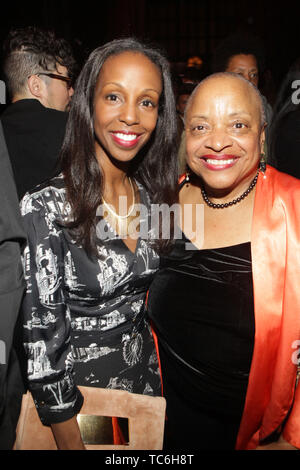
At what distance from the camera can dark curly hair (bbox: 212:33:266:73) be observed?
2838mm

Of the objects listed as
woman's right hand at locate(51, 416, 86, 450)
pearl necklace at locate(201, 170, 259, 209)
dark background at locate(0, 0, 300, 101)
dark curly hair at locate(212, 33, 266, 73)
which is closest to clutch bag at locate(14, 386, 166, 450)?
woman's right hand at locate(51, 416, 86, 450)

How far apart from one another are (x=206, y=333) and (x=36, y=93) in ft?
4.38

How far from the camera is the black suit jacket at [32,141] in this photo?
5.40ft

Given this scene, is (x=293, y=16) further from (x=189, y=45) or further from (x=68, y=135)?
(x=68, y=135)

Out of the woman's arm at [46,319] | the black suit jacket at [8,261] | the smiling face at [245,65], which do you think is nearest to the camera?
the black suit jacket at [8,261]

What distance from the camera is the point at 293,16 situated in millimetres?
7172

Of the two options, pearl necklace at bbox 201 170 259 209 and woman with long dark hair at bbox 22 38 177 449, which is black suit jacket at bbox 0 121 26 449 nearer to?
woman with long dark hair at bbox 22 38 177 449

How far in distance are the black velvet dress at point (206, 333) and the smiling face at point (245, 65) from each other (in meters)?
1.75

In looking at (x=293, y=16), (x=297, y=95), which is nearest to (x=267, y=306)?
(x=297, y=95)

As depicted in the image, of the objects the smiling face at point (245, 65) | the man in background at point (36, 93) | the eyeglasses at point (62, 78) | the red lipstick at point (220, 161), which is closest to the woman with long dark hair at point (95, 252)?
the red lipstick at point (220, 161)

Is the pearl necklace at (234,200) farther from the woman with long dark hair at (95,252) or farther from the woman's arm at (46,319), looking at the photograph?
the woman's arm at (46,319)

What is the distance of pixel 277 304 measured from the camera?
133 cm

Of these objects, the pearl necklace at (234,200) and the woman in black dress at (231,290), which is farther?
the pearl necklace at (234,200)

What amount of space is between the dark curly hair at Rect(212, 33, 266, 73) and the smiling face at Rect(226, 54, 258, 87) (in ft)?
0.11
